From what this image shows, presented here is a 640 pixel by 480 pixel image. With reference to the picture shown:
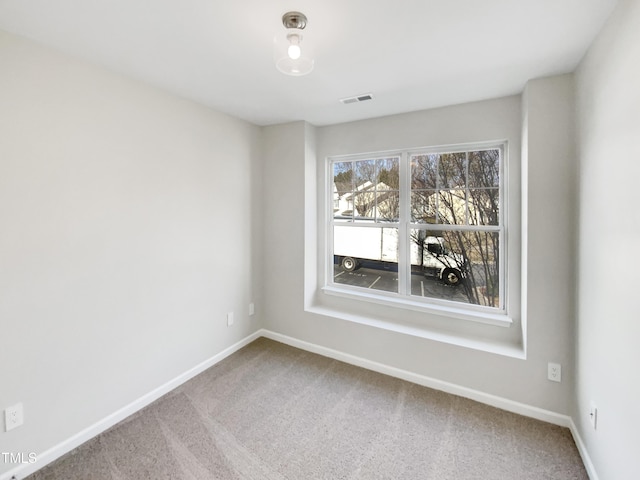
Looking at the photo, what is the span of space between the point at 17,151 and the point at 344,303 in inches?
109

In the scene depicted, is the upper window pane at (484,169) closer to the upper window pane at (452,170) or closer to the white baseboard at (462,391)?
the upper window pane at (452,170)

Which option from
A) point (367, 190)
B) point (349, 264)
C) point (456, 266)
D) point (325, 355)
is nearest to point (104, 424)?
point (325, 355)

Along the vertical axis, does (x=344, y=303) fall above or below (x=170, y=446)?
above

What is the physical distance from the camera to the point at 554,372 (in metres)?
2.01

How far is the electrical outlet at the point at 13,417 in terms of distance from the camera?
1.53 meters

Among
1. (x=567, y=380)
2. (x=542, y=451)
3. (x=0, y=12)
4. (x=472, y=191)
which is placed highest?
(x=0, y=12)

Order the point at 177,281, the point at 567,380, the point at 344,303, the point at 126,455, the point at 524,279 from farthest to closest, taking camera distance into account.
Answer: the point at 344,303
the point at 177,281
the point at 524,279
the point at 567,380
the point at 126,455

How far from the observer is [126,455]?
5.70 ft

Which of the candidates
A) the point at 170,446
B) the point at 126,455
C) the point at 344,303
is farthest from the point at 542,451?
the point at 126,455

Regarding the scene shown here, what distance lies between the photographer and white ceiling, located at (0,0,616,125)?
4.40ft

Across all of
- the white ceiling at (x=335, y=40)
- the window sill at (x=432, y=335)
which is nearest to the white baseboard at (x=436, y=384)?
the window sill at (x=432, y=335)

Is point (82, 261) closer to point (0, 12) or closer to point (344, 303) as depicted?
point (0, 12)

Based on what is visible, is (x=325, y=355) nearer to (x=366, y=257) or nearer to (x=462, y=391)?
(x=366, y=257)

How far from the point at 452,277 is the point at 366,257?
0.88m
